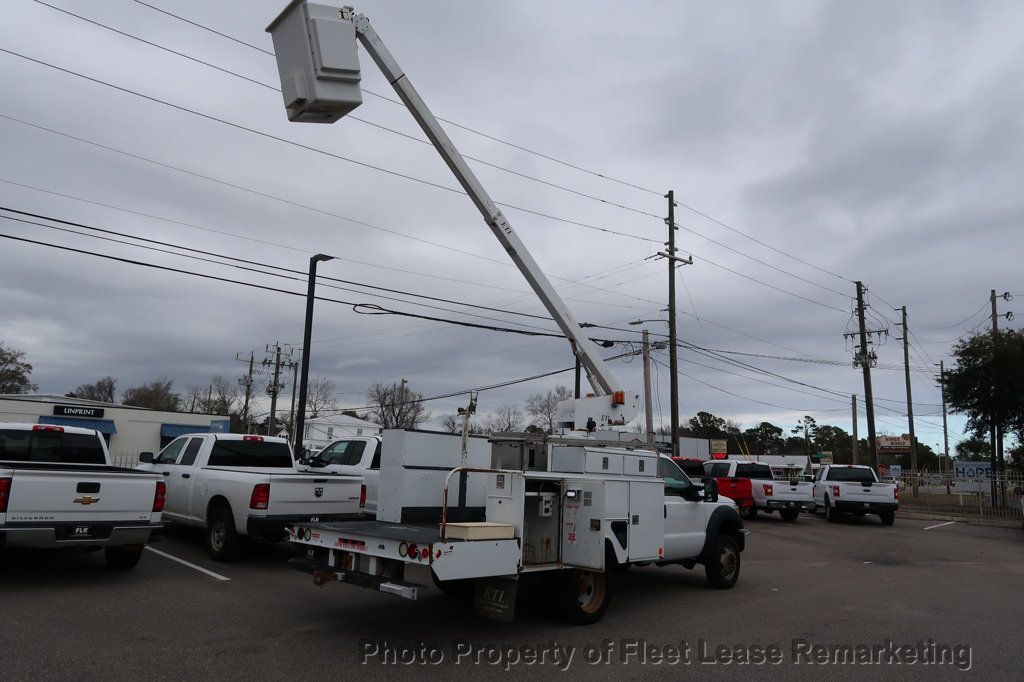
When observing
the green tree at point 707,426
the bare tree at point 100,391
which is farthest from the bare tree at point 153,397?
the green tree at point 707,426

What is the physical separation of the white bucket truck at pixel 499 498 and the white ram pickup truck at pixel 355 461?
9.75 feet

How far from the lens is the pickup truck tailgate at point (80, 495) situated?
799 centimetres

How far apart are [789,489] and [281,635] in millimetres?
19196

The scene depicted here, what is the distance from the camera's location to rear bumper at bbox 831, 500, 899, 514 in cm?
2220

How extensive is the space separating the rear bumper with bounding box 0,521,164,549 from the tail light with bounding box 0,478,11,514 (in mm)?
211

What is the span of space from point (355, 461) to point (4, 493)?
6.23 metres

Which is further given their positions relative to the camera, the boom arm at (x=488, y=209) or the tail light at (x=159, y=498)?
the boom arm at (x=488, y=209)

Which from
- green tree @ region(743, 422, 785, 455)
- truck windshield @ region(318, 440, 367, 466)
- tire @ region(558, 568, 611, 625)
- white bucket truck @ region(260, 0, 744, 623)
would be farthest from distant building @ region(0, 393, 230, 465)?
green tree @ region(743, 422, 785, 455)

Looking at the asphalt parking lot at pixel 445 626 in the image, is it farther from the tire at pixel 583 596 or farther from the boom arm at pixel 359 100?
the boom arm at pixel 359 100

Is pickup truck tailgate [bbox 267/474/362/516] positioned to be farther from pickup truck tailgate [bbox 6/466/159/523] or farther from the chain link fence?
the chain link fence

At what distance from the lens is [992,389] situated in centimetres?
3084

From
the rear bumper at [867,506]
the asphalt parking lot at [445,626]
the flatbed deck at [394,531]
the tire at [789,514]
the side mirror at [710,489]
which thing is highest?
the side mirror at [710,489]

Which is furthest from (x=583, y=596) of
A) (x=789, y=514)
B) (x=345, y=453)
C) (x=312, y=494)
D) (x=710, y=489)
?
(x=789, y=514)

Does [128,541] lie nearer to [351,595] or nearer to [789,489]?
[351,595]
